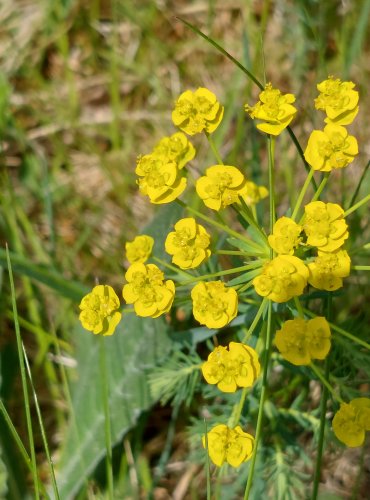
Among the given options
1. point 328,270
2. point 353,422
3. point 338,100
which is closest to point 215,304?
point 328,270

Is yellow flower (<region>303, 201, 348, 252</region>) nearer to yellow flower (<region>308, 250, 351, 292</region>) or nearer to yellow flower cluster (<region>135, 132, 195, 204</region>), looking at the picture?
yellow flower (<region>308, 250, 351, 292</region>)

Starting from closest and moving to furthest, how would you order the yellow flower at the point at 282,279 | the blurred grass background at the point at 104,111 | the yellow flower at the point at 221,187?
the yellow flower at the point at 282,279 → the yellow flower at the point at 221,187 → the blurred grass background at the point at 104,111

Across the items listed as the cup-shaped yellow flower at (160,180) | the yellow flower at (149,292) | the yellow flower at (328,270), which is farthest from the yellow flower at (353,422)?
the cup-shaped yellow flower at (160,180)

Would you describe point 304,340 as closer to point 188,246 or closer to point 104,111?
point 188,246

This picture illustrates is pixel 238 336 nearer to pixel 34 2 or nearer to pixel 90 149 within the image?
pixel 90 149

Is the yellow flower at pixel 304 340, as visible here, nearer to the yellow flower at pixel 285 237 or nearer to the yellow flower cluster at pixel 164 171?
the yellow flower at pixel 285 237
